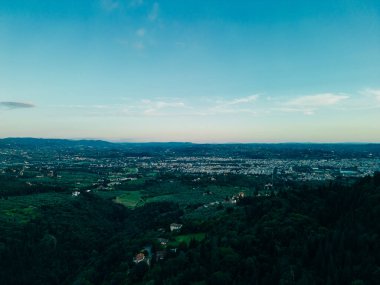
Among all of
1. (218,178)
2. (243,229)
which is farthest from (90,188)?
(243,229)

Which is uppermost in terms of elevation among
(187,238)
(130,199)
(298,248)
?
(298,248)

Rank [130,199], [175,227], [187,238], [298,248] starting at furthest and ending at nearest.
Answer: [130,199], [175,227], [187,238], [298,248]

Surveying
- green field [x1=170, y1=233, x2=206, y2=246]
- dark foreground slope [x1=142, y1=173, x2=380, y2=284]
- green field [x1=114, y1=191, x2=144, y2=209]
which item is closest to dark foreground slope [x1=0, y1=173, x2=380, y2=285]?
dark foreground slope [x1=142, y1=173, x2=380, y2=284]

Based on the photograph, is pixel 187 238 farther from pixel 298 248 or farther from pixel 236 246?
pixel 298 248

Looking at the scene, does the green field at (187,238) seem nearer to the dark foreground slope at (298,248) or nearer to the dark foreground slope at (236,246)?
the dark foreground slope at (236,246)

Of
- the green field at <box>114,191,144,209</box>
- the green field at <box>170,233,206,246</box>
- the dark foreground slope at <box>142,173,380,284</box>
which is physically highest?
the dark foreground slope at <box>142,173,380,284</box>

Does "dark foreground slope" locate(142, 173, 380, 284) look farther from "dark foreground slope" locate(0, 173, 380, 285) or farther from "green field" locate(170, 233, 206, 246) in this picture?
"green field" locate(170, 233, 206, 246)

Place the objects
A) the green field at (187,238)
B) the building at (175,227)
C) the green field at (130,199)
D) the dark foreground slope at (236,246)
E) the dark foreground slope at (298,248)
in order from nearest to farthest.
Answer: the dark foreground slope at (298,248)
the dark foreground slope at (236,246)
the green field at (187,238)
the building at (175,227)
the green field at (130,199)

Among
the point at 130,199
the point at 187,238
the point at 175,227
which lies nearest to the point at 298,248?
the point at 187,238

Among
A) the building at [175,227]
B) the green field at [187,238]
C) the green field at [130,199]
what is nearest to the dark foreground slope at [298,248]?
the green field at [187,238]
